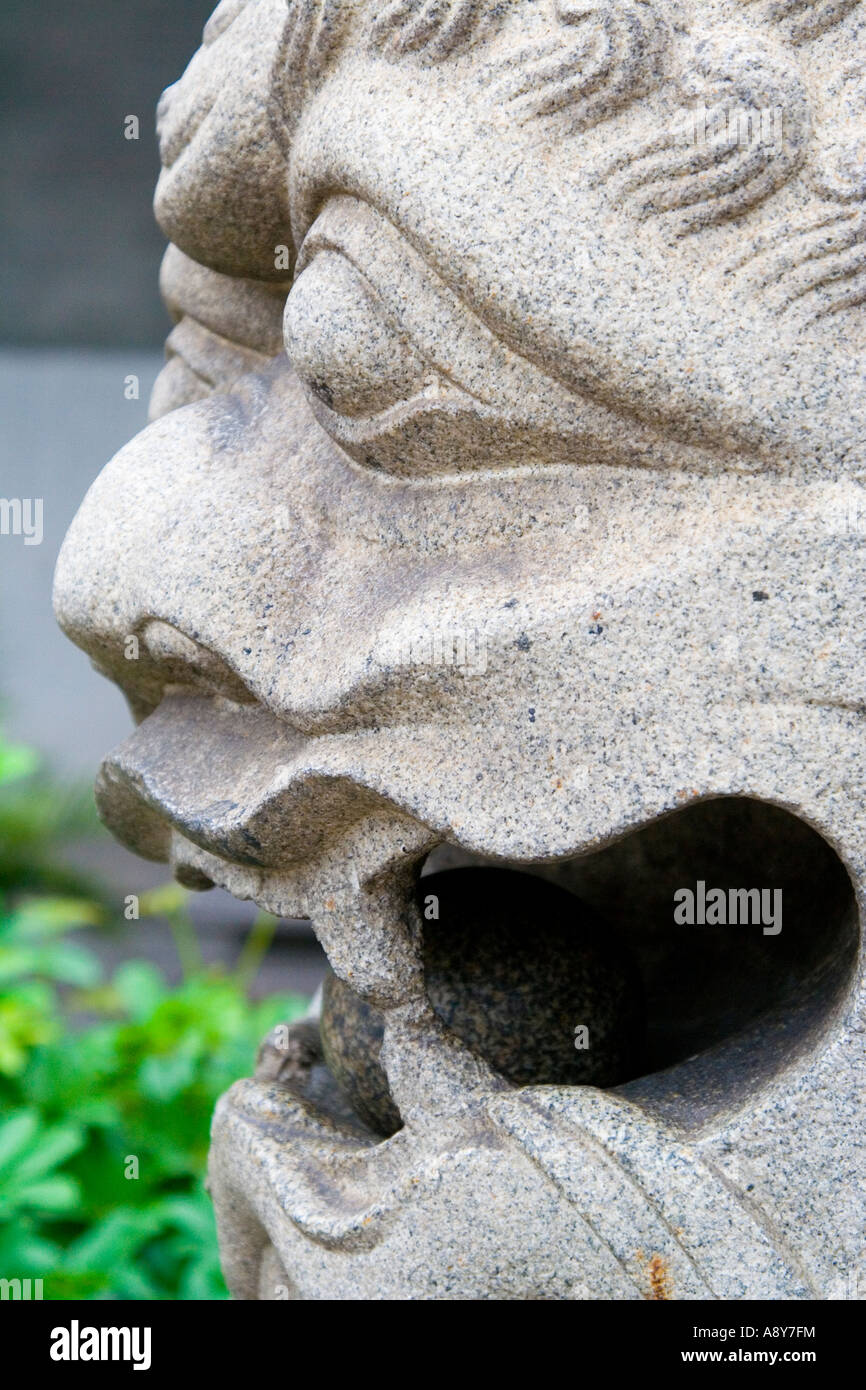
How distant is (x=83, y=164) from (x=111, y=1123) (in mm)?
2997

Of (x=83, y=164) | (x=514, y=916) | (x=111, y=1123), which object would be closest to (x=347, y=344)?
(x=514, y=916)

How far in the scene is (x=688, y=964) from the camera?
151 centimetres

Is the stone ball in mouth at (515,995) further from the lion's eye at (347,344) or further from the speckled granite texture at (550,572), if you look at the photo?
the lion's eye at (347,344)

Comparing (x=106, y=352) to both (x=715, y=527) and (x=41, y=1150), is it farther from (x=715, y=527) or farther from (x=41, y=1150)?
(x=715, y=527)

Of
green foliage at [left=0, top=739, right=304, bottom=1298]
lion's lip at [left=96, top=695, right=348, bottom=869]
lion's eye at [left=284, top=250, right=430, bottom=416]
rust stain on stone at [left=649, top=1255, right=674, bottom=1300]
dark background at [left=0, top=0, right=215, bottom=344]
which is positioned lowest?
green foliage at [left=0, top=739, right=304, bottom=1298]

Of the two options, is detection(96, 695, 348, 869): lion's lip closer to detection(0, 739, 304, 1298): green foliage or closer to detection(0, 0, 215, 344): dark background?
detection(0, 739, 304, 1298): green foliage

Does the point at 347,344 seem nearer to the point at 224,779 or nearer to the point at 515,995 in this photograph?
the point at 224,779

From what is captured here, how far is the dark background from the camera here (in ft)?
12.3

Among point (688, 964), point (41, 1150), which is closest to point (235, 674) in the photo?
point (688, 964)

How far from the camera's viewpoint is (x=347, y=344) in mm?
1050

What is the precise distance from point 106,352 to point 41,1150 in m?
3.03

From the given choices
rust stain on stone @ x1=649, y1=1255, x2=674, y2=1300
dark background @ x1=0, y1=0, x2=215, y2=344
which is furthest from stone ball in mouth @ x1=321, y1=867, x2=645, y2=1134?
dark background @ x1=0, y1=0, x2=215, y2=344

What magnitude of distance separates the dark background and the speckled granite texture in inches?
112

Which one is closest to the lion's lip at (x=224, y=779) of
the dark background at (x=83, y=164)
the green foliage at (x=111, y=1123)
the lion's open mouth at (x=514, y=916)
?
the lion's open mouth at (x=514, y=916)
